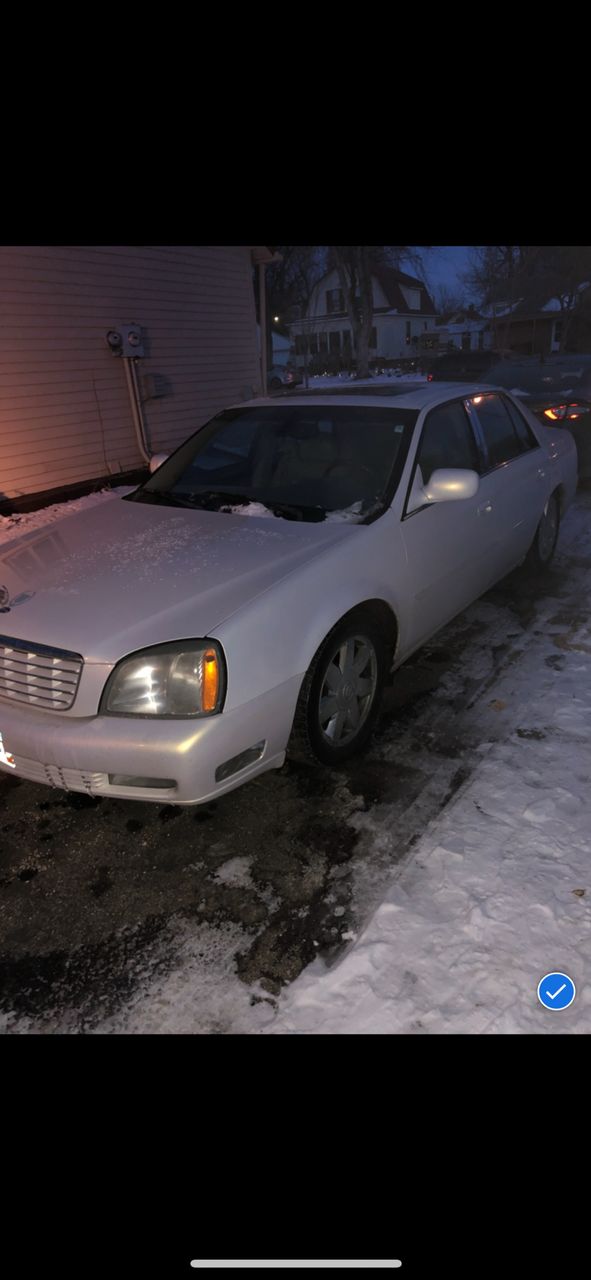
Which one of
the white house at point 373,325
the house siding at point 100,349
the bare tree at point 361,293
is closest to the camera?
the house siding at point 100,349

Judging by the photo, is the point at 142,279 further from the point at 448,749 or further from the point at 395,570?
the point at 448,749

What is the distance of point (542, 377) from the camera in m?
9.06

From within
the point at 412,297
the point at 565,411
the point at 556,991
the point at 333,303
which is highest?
the point at 412,297

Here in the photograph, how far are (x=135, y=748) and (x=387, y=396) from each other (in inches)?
95.1

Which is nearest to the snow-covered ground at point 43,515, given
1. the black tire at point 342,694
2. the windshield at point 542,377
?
the black tire at point 342,694

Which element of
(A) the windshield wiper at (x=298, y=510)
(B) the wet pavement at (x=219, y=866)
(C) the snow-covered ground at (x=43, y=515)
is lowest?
(B) the wet pavement at (x=219, y=866)

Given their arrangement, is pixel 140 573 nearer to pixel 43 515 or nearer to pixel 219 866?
pixel 219 866

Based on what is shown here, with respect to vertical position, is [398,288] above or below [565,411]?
above

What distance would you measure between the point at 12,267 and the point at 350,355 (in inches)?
1333

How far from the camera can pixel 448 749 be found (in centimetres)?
314

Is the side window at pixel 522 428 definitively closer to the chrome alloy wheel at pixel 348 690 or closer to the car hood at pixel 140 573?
the car hood at pixel 140 573

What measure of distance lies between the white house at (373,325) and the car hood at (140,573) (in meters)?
36.6

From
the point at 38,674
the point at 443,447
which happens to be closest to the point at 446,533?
the point at 443,447

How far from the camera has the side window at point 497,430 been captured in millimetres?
4168
